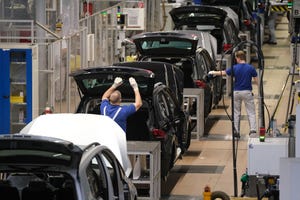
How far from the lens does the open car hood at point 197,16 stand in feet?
86.5

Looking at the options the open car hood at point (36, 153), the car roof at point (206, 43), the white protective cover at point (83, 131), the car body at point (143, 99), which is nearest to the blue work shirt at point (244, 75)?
the car body at point (143, 99)

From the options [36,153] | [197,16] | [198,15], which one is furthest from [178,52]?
[36,153]

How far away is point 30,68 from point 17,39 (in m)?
1.44

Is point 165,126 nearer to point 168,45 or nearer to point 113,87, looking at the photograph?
point 113,87

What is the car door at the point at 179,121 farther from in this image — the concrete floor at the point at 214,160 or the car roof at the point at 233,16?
the car roof at the point at 233,16

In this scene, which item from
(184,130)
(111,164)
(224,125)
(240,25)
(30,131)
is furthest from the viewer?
(240,25)

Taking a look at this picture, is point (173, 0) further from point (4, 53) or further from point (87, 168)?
point (87, 168)

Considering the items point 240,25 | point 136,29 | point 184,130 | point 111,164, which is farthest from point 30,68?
point 240,25

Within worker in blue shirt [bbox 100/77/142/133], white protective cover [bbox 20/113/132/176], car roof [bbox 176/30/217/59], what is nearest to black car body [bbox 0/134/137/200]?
white protective cover [bbox 20/113/132/176]

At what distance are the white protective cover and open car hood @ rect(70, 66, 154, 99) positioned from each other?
7.59 feet

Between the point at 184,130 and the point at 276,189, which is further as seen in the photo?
the point at 184,130

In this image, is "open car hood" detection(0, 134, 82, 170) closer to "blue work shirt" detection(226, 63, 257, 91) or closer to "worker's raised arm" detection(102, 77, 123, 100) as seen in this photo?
"worker's raised arm" detection(102, 77, 123, 100)

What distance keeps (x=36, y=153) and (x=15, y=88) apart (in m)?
9.06

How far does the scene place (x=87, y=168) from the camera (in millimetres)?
10031
